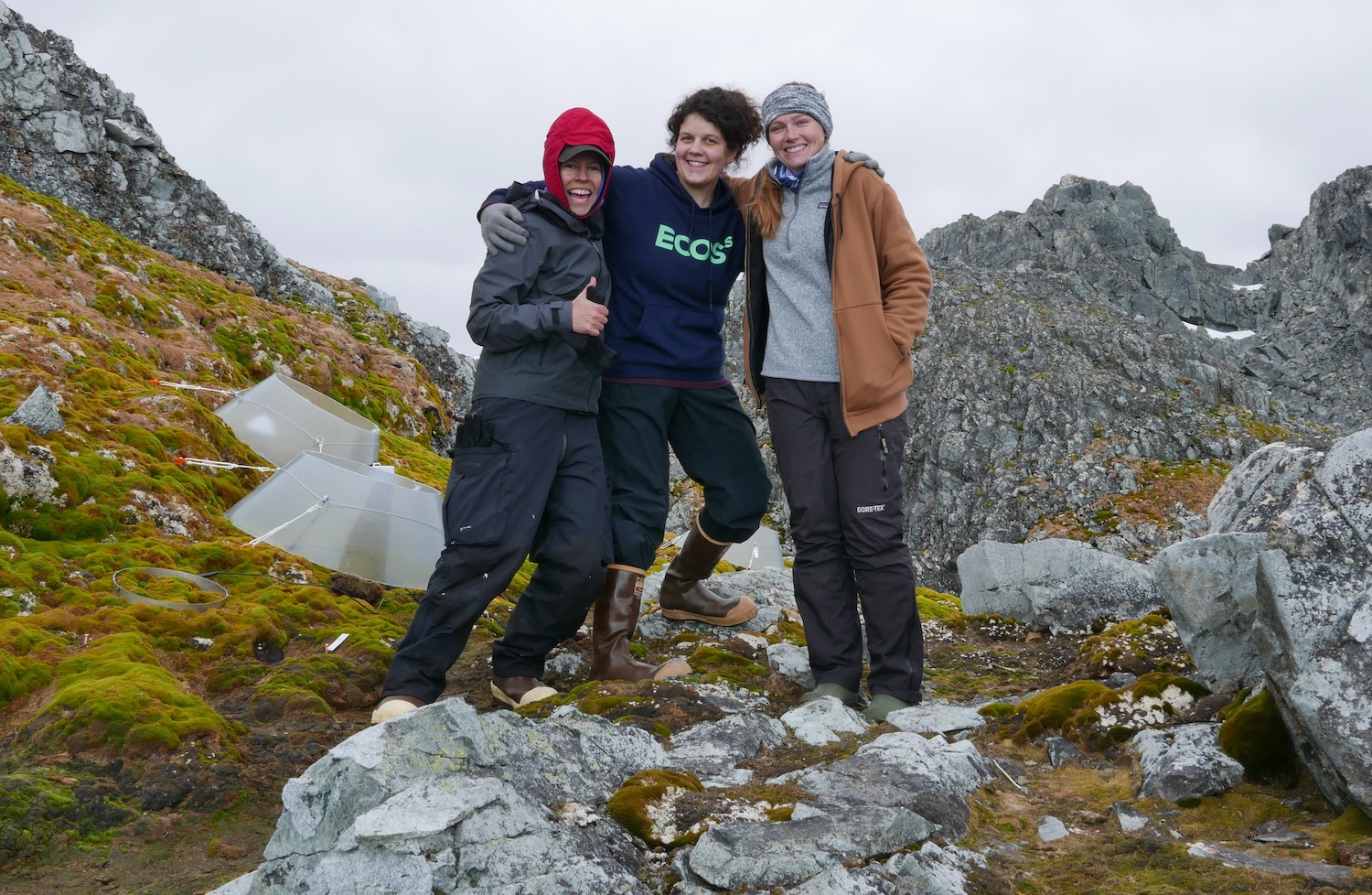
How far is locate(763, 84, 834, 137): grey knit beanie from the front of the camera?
607 cm

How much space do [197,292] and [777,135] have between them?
583 inches

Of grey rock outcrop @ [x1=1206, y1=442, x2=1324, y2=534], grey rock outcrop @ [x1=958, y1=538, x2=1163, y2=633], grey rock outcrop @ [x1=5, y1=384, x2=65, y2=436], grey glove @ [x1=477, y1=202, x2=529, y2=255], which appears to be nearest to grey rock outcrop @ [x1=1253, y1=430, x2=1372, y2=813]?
grey rock outcrop @ [x1=1206, y1=442, x2=1324, y2=534]

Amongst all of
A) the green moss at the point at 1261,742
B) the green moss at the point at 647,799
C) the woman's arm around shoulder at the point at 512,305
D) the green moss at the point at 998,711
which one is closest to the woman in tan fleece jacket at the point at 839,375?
the green moss at the point at 998,711

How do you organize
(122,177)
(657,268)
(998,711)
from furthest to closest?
(122,177) → (657,268) → (998,711)

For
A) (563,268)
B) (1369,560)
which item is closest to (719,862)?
(1369,560)

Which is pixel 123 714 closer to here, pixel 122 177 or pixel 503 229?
pixel 503 229

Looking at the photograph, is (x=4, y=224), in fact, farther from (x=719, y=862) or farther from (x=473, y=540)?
(x=719, y=862)

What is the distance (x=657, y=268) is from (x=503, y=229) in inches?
46.8

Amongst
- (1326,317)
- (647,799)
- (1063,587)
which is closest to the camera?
(647,799)

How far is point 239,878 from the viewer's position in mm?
3508

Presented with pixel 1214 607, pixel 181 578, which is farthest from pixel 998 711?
pixel 181 578

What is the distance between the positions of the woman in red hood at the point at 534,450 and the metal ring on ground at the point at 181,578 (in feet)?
8.49

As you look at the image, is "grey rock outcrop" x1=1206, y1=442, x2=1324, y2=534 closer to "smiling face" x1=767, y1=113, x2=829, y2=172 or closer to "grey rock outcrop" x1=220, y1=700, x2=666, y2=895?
"smiling face" x1=767, y1=113, x2=829, y2=172

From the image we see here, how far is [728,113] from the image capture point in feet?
20.9
